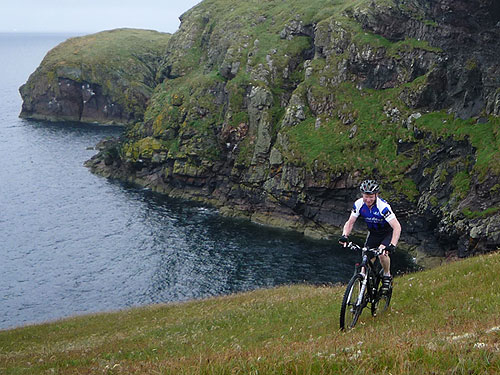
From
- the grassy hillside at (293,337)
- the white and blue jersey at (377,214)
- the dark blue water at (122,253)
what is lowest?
the dark blue water at (122,253)

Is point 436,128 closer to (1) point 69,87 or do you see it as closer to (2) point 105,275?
(2) point 105,275

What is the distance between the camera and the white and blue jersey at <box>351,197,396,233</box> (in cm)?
1566

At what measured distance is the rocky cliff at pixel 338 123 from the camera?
7369cm

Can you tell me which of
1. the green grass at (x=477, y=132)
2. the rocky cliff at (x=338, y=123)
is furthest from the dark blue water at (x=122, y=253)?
the green grass at (x=477, y=132)

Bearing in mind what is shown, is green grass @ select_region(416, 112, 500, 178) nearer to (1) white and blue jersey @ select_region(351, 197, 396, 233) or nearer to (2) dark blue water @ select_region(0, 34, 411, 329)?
(2) dark blue water @ select_region(0, 34, 411, 329)

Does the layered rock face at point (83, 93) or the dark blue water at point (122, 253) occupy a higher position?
the layered rock face at point (83, 93)

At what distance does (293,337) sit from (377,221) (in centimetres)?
493

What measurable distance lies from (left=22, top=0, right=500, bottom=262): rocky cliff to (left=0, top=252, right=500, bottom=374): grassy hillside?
46.3 metres

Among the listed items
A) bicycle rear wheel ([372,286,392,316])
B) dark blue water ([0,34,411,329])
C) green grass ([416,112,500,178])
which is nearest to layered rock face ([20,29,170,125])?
dark blue water ([0,34,411,329])

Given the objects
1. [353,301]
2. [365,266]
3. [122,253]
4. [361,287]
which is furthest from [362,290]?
[122,253]

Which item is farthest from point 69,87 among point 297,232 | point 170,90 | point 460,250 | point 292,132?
point 460,250

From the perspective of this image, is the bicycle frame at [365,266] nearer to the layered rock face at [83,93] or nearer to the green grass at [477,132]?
the green grass at [477,132]

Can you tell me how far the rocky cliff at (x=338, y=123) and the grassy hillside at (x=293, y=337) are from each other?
46.3 meters

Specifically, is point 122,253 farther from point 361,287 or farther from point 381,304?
point 361,287
